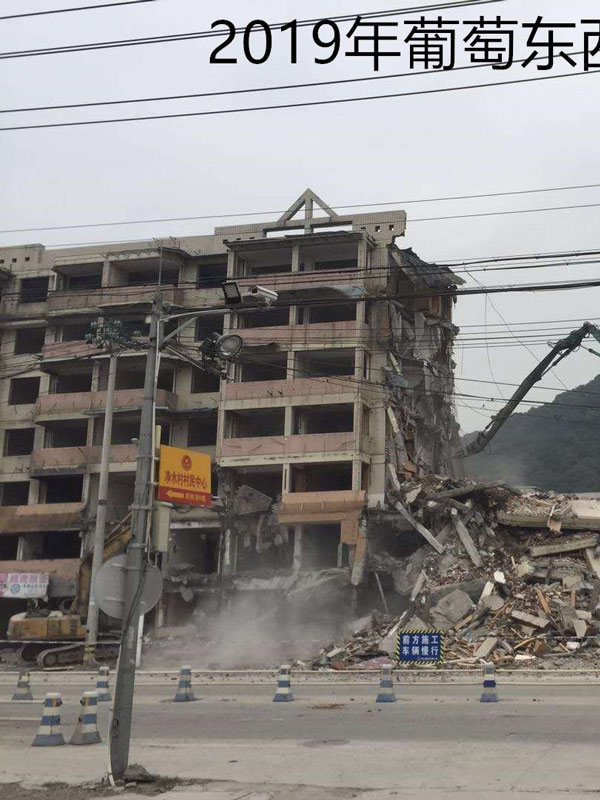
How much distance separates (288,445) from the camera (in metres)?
46.8

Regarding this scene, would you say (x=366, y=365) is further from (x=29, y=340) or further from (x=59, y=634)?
(x=29, y=340)

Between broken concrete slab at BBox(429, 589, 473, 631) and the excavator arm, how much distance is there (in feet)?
36.7

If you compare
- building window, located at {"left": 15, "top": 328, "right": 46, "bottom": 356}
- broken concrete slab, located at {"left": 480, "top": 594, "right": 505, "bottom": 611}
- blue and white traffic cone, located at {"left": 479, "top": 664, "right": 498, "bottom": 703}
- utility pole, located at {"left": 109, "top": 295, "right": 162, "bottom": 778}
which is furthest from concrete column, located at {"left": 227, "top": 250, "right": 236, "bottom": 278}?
utility pole, located at {"left": 109, "top": 295, "right": 162, "bottom": 778}

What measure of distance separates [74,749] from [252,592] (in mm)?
30741

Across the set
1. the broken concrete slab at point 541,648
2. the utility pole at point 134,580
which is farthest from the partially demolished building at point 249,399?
the utility pole at point 134,580

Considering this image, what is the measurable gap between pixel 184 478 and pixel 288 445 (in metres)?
7.55

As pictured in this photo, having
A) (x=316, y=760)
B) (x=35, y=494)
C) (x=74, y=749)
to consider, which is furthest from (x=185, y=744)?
(x=35, y=494)

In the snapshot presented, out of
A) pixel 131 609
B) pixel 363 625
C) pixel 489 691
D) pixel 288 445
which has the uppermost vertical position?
pixel 288 445

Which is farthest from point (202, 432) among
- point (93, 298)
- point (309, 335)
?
point (93, 298)

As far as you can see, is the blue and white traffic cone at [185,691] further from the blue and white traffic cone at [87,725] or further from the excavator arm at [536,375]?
the excavator arm at [536,375]

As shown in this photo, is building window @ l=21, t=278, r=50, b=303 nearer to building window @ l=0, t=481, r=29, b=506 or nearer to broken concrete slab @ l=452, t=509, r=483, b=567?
building window @ l=0, t=481, r=29, b=506

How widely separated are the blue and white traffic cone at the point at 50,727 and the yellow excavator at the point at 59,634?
72.6 ft

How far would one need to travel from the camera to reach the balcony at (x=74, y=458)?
164 ft

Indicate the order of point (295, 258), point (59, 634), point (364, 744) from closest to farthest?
point (364, 744)
point (59, 634)
point (295, 258)
